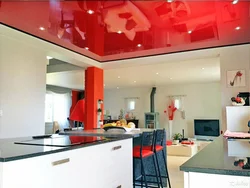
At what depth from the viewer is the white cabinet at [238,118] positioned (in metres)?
3.71

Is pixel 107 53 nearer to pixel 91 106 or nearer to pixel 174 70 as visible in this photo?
pixel 91 106

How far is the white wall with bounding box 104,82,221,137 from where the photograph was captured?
420 inches

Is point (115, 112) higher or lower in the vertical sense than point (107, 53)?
lower

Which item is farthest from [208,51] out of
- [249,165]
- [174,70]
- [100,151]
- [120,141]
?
[249,165]

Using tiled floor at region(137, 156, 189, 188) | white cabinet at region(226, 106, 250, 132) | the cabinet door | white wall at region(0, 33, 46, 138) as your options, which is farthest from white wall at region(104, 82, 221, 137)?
the cabinet door

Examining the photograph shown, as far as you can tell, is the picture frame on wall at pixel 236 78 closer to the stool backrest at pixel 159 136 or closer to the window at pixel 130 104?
the stool backrest at pixel 159 136

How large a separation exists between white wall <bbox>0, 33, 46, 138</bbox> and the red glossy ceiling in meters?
0.43

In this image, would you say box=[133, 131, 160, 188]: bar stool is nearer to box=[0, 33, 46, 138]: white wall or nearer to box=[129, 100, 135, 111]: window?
box=[0, 33, 46, 138]: white wall

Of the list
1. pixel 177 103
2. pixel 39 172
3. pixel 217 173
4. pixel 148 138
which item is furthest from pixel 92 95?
pixel 177 103

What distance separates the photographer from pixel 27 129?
458 cm

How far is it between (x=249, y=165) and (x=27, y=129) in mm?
4323

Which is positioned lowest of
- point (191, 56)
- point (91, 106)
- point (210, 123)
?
point (210, 123)

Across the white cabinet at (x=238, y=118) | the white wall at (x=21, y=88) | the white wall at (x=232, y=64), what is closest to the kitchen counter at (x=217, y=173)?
the white cabinet at (x=238, y=118)

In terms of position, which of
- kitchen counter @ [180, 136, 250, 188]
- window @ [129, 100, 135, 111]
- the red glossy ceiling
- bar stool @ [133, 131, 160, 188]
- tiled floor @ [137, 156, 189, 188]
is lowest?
tiled floor @ [137, 156, 189, 188]
